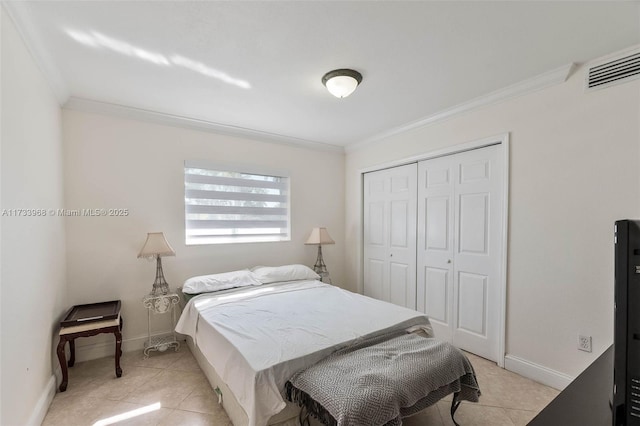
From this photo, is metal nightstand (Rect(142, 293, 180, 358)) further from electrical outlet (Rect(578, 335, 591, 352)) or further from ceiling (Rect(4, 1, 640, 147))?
electrical outlet (Rect(578, 335, 591, 352))

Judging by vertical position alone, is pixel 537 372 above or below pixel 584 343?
below

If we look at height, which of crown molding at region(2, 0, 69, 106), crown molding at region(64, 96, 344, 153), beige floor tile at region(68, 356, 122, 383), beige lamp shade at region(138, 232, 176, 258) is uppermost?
crown molding at region(2, 0, 69, 106)

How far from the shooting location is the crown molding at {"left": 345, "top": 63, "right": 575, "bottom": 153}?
2232 millimetres

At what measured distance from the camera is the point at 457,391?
176cm

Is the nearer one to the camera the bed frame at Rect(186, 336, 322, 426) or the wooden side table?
the bed frame at Rect(186, 336, 322, 426)

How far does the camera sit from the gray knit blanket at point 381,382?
136cm

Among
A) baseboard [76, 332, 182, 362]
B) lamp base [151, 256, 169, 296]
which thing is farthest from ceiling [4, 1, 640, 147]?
baseboard [76, 332, 182, 362]

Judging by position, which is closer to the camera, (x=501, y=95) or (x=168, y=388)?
(x=168, y=388)

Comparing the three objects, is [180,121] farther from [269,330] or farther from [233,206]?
[269,330]

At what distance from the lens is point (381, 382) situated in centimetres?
146

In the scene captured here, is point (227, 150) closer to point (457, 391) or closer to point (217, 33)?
point (217, 33)

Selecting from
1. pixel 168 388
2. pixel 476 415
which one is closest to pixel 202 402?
pixel 168 388

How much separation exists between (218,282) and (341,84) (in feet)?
7.59

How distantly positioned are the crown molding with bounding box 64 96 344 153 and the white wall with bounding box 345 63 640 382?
232 cm
